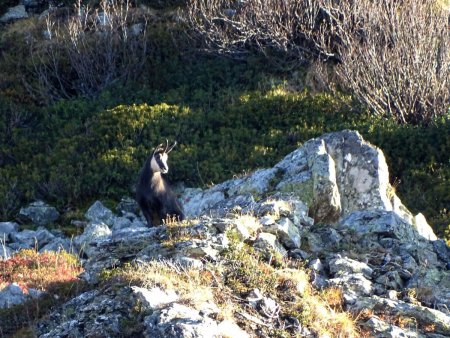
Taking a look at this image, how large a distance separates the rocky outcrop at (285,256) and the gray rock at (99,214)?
18.1ft

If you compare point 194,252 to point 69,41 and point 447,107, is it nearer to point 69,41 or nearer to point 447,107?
point 447,107

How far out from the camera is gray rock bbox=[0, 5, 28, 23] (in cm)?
2780

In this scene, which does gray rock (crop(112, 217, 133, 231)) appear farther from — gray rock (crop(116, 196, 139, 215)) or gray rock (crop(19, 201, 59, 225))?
gray rock (crop(19, 201, 59, 225))

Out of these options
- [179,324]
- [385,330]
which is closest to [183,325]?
[179,324]

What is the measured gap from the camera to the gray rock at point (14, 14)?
1094 inches

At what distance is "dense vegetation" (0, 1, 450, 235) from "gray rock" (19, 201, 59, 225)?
36 centimetres

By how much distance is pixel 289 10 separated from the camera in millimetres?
22844

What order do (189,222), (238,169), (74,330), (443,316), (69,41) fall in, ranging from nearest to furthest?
1. (74,330)
2. (443,316)
3. (189,222)
4. (238,169)
5. (69,41)

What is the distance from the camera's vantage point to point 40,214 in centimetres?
1872

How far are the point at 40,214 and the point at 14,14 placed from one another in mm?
11239

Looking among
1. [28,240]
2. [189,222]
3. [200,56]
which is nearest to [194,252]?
[189,222]

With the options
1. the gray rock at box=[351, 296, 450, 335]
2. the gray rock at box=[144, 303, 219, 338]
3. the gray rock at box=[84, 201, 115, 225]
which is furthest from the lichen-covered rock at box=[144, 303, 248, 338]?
the gray rock at box=[84, 201, 115, 225]

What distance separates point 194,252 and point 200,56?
53.0ft

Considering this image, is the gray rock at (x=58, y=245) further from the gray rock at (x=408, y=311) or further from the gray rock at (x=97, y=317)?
the gray rock at (x=408, y=311)
